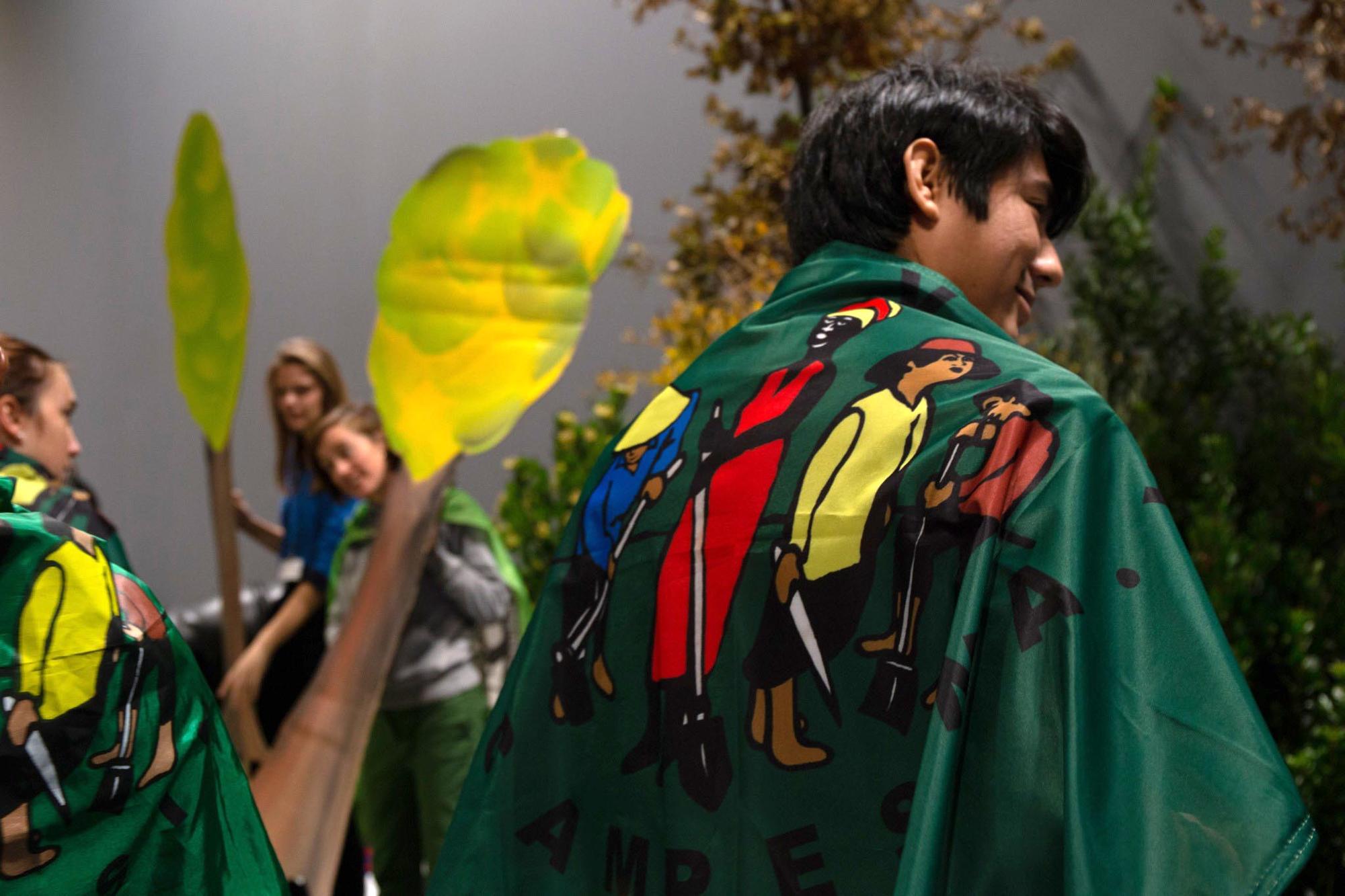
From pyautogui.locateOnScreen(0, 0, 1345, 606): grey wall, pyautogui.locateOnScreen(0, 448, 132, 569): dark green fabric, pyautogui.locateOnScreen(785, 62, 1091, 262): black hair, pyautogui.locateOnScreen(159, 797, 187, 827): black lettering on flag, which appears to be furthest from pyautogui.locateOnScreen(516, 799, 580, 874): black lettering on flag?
pyautogui.locateOnScreen(0, 0, 1345, 606): grey wall

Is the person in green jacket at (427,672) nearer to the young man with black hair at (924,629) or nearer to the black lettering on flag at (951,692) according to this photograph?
the young man with black hair at (924,629)

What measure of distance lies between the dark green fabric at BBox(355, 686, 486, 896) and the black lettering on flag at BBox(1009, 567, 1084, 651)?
78.9 inches

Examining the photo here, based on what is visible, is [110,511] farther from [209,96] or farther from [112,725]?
[112,725]

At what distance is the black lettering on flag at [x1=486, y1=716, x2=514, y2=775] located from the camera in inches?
41.4

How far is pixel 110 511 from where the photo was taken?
14.0 ft

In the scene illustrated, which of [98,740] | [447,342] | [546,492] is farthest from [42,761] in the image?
[546,492]

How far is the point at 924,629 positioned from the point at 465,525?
208cm

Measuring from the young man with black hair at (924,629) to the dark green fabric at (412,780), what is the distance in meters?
1.61

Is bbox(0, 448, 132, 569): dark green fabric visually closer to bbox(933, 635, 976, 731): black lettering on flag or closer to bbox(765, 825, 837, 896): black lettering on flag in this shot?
bbox(765, 825, 837, 896): black lettering on flag

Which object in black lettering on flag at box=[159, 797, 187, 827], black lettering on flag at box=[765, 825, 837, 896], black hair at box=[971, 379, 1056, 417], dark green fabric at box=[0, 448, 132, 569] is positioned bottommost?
dark green fabric at box=[0, 448, 132, 569]

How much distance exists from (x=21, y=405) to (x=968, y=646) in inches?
75.4

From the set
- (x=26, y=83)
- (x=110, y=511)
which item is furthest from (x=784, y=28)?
(x=110, y=511)

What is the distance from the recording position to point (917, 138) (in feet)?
3.36

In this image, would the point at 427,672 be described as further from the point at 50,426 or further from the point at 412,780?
the point at 50,426
